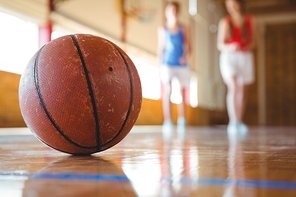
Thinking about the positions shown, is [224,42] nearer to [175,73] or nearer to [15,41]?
[175,73]

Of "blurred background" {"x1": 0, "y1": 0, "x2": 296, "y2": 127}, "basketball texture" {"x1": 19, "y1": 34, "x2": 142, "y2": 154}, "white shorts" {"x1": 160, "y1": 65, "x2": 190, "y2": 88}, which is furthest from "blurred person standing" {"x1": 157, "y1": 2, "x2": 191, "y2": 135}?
"basketball texture" {"x1": 19, "y1": 34, "x2": 142, "y2": 154}

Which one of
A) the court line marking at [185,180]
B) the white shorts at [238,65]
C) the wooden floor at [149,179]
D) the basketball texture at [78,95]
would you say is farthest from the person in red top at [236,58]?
the court line marking at [185,180]

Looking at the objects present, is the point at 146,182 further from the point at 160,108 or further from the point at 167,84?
the point at 160,108

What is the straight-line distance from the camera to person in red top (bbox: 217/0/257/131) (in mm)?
3635

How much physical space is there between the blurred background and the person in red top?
266cm

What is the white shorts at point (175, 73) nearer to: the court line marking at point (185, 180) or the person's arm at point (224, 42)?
the person's arm at point (224, 42)

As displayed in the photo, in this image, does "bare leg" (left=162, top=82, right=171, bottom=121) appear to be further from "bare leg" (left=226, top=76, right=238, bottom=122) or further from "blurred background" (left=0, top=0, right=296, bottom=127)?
"blurred background" (left=0, top=0, right=296, bottom=127)

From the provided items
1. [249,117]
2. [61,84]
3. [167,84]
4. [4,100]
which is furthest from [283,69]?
[61,84]

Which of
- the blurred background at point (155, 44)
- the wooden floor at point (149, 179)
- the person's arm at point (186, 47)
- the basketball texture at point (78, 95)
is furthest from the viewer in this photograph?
the blurred background at point (155, 44)

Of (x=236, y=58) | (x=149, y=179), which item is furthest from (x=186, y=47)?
(x=149, y=179)

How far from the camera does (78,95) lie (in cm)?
103

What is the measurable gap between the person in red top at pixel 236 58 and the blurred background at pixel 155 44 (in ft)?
8.74

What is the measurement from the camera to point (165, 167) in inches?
34.0

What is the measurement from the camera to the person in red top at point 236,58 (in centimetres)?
363
